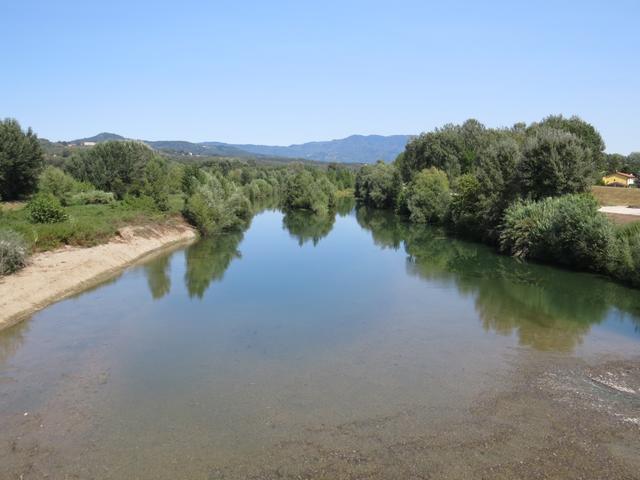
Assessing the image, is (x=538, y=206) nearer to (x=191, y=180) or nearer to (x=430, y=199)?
(x=430, y=199)

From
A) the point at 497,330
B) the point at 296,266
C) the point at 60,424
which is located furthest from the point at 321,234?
the point at 60,424

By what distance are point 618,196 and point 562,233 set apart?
21624 mm

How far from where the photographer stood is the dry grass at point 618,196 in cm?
4441

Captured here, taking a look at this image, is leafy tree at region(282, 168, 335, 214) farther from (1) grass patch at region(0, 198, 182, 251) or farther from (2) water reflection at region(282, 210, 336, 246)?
(1) grass patch at region(0, 198, 182, 251)

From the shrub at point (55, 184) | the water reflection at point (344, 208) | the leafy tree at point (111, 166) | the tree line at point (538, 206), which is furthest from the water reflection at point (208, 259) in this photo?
the water reflection at point (344, 208)

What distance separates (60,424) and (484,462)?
9.11 meters

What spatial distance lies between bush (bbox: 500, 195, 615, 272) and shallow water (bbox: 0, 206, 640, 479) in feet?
4.67

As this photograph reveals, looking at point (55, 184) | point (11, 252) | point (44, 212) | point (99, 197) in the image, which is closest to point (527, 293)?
point (11, 252)

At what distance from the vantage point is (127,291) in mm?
25031

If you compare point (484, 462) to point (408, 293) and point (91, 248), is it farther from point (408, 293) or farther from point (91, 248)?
point (91, 248)

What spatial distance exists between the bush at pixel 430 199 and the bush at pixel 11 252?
39951 mm

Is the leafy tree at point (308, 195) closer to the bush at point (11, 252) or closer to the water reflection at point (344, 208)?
the water reflection at point (344, 208)

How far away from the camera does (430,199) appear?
55406mm

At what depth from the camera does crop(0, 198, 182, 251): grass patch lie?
1098 inches
